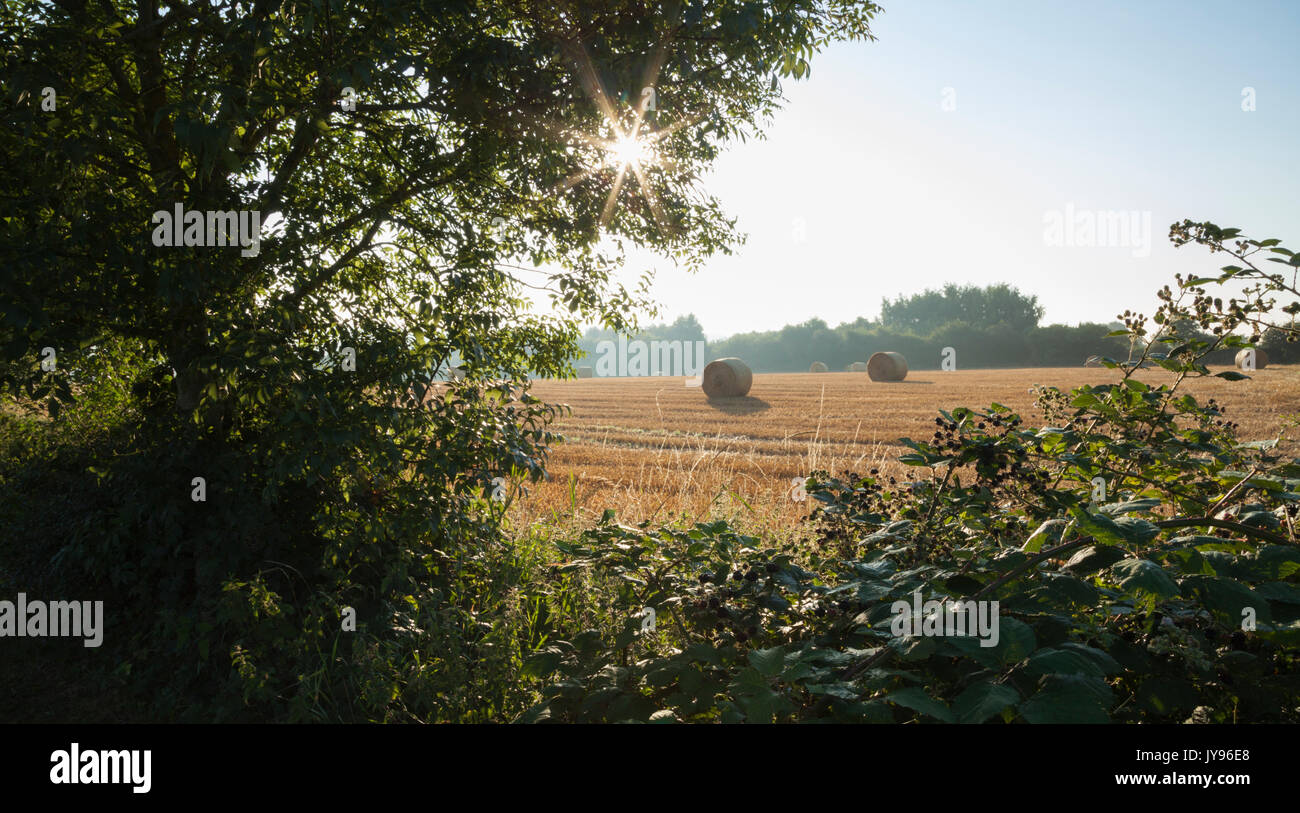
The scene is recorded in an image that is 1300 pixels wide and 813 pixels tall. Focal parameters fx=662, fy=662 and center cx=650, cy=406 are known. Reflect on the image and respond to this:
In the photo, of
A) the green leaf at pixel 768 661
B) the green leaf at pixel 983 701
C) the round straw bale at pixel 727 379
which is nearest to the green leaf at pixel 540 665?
the green leaf at pixel 768 661

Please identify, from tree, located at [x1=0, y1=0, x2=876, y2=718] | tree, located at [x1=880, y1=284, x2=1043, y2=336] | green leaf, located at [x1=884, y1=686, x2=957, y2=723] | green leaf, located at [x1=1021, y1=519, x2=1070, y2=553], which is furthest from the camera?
tree, located at [x1=880, y1=284, x2=1043, y2=336]

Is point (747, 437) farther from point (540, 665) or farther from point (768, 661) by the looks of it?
point (768, 661)

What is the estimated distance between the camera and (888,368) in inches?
1439

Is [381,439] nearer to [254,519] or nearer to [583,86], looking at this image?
[254,519]

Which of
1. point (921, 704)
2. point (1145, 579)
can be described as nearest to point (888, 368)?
point (1145, 579)

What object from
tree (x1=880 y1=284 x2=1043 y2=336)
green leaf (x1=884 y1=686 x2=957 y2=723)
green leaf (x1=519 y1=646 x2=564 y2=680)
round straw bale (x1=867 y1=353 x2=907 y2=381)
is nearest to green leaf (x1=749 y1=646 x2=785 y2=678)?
green leaf (x1=884 y1=686 x2=957 y2=723)

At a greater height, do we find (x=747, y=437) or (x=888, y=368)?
(x=888, y=368)

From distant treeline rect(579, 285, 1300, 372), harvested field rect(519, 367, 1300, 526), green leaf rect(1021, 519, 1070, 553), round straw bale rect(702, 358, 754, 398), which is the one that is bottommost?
harvested field rect(519, 367, 1300, 526)

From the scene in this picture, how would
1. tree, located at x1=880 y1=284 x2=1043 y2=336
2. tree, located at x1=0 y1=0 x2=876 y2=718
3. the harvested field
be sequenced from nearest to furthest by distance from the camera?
1. tree, located at x1=0 y1=0 x2=876 y2=718
2. the harvested field
3. tree, located at x1=880 y1=284 x2=1043 y2=336

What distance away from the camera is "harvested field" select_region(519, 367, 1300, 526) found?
25.8ft

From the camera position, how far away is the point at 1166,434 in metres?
2.89

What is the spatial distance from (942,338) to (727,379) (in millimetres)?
56000

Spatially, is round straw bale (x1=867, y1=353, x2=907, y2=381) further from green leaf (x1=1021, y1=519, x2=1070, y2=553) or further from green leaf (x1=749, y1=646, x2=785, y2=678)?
green leaf (x1=749, y1=646, x2=785, y2=678)

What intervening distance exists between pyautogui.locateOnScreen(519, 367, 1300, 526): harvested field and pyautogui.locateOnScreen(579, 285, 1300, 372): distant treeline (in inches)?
1128
